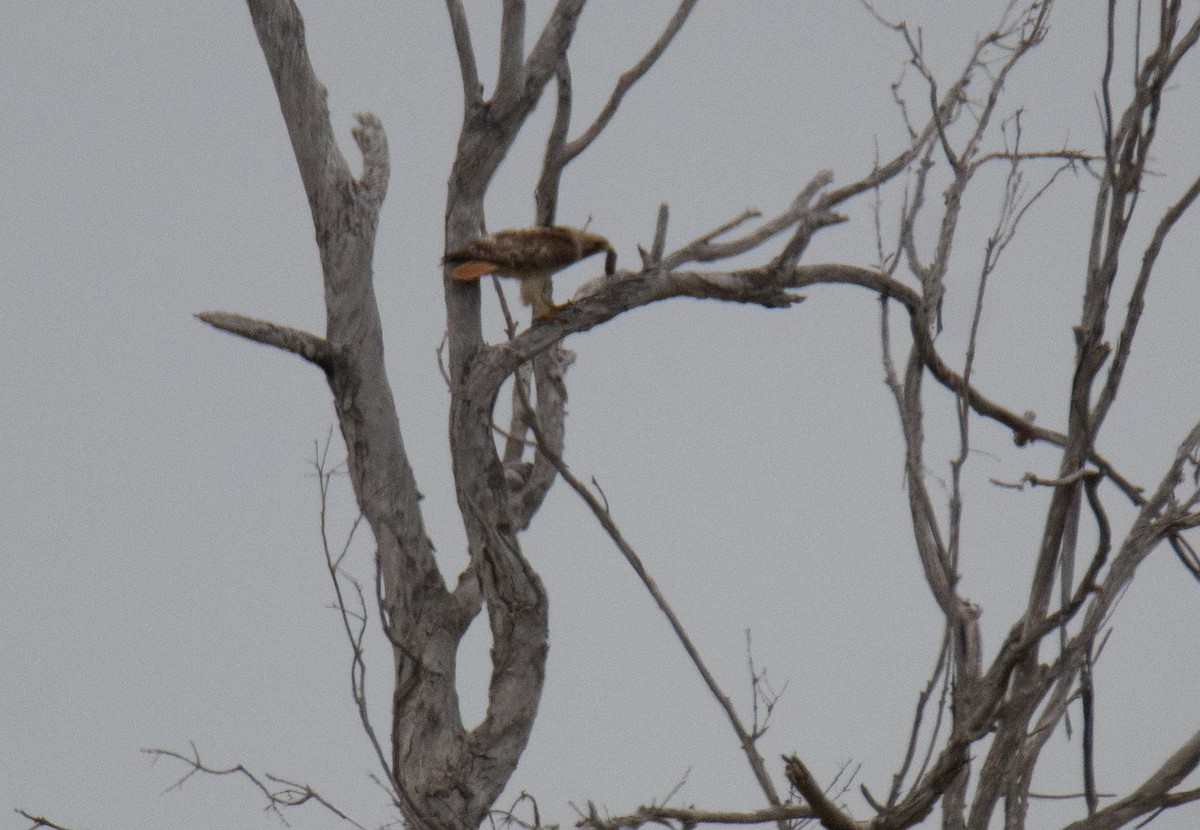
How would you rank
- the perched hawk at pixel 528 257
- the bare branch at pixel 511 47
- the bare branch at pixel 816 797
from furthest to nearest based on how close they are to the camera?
the bare branch at pixel 511 47 → the perched hawk at pixel 528 257 → the bare branch at pixel 816 797

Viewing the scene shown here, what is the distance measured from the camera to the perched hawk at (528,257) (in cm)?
248

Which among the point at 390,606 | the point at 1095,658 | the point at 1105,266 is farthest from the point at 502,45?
the point at 1095,658

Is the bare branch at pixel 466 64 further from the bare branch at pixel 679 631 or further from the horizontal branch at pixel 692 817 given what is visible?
the horizontal branch at pixel 692 817

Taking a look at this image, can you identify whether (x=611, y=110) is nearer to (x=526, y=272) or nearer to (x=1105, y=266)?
(x=526, y=272)

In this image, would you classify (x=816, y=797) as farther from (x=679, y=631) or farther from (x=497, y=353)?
(x=497, y=353)

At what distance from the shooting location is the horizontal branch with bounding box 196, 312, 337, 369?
91.4 inches

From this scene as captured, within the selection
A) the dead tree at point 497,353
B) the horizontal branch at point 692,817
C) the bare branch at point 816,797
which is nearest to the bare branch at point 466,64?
the dead tree at point 497,353

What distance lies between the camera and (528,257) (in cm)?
247

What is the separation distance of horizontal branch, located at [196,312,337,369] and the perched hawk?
333 millimetres

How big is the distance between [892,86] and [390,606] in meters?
1.61

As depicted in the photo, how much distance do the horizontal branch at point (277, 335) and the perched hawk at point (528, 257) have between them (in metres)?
0.33

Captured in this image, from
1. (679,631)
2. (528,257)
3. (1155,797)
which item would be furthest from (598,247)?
(1155,797)

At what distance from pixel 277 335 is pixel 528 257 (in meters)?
0.52

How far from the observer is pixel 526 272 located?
2.49 m
